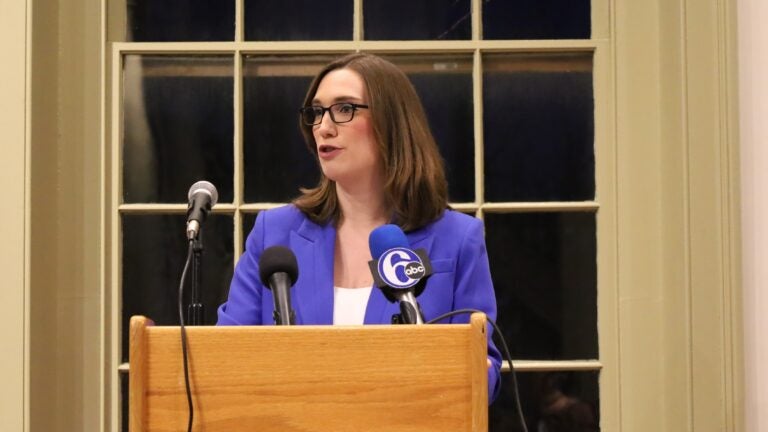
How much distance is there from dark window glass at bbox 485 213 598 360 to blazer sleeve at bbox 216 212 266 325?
0.92m

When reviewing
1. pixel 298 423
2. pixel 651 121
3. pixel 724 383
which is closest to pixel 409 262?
pixel 298 423

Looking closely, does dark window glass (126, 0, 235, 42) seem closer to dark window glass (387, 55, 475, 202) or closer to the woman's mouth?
dark window glass (387, 55, 475, 202)

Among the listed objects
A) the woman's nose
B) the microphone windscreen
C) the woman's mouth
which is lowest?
the microphone windscreen

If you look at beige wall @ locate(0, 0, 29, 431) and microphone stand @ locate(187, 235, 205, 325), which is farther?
beige wall @ locate(0, 0, 29, 431)

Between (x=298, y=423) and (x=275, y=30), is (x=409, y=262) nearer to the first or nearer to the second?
(x=298, y=423)

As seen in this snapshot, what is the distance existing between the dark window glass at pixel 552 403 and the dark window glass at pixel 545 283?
2.5 inches

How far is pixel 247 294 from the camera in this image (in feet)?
6.28

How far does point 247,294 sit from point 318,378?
630 mm

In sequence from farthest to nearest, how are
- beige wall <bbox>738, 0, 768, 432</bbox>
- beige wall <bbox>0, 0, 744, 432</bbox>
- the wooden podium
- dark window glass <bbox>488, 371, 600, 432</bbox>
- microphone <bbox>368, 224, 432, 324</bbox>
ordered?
dark window glass <bbox>488, 371, 600, 432</bbox> → beige wall <bbox>0, 0, 744, 432</bbox> → beige wall <bbox>738, 0, 768, 432</bbox> → microphone <bbox>368, 224, 432, 324</bbox> → the wooden podium

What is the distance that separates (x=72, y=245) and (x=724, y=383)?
173cm

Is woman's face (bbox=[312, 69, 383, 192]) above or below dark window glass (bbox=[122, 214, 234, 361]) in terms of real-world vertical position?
above

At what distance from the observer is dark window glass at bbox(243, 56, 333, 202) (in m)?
2.71

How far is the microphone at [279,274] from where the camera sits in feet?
4.79

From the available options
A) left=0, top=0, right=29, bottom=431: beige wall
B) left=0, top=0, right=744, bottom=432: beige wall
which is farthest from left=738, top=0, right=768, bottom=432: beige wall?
left=0, top=0, right=29, bottom=431: beige wall
